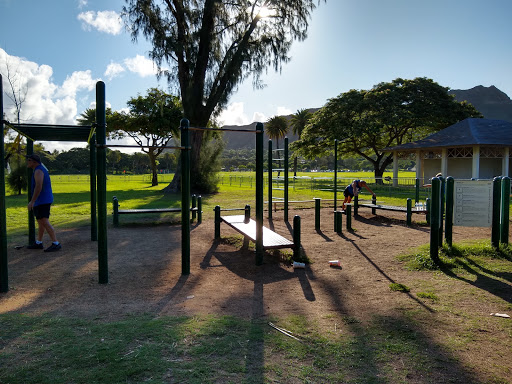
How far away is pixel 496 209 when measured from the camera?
6770mm

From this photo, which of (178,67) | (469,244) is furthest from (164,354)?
(178,67)

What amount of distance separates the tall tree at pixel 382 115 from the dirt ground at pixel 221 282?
24.5 meters

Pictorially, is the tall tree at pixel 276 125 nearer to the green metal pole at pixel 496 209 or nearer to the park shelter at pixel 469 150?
the park shelter at pixel 469 150

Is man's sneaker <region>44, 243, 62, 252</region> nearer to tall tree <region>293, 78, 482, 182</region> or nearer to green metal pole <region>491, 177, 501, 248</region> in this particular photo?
green metal pole <region>491, 177, 501, 248</region>

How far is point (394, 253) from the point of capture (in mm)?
7121

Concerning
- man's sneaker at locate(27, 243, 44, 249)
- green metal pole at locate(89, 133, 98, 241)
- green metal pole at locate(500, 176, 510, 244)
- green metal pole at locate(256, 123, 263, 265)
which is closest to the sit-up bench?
green metal pole at locate(256, 123, 263, 265)

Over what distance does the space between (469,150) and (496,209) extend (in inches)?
871

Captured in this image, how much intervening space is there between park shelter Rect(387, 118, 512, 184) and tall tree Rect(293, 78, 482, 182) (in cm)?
350

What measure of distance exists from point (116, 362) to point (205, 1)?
2098 centimetres

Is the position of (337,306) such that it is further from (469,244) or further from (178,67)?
(178,67)

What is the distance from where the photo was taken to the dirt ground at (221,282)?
13.7 feet

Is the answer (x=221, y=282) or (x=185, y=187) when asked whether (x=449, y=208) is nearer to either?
(x=221, y=282)

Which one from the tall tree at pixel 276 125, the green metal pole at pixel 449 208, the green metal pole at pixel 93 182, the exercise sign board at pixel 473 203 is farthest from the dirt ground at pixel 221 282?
the tall tree at pixel 276 125

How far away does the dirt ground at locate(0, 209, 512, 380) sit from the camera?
4.17 meters
